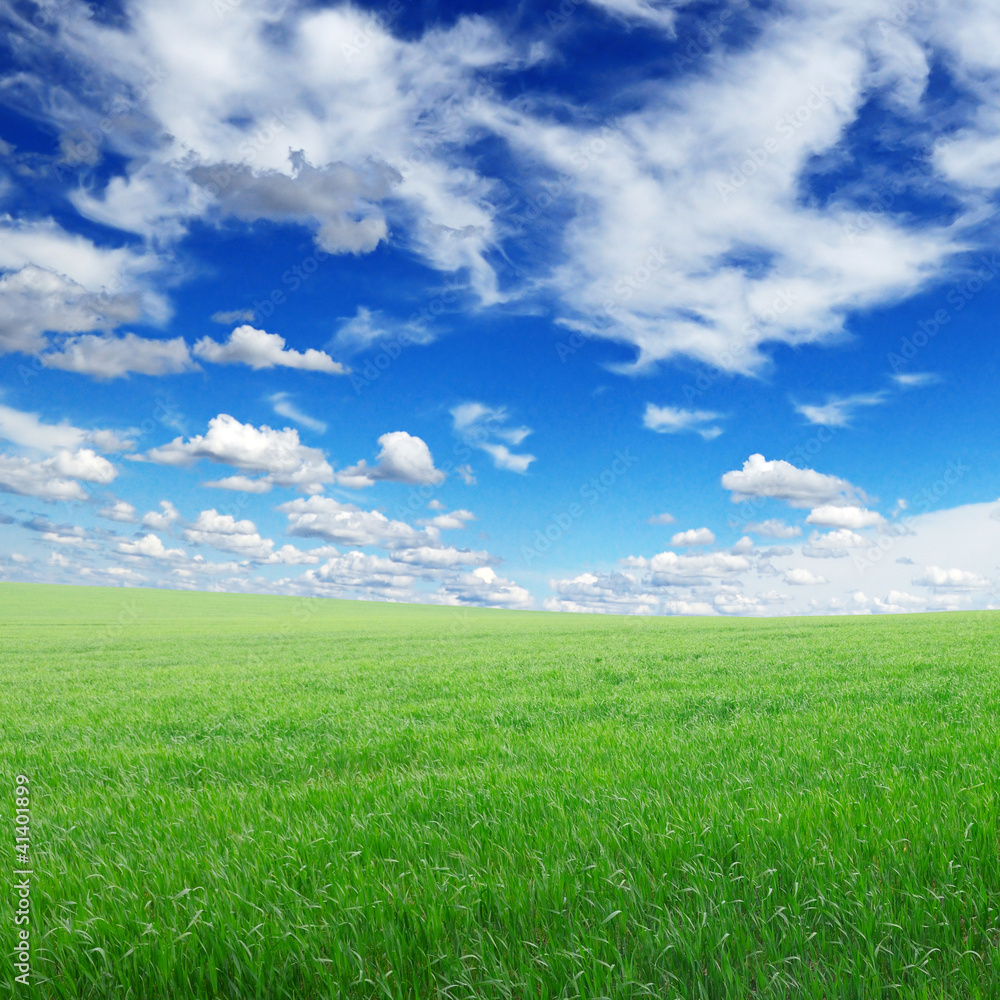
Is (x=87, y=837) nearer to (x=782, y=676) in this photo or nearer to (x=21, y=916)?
(x=21, y=916)

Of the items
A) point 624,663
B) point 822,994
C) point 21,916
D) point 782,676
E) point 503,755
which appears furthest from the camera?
point 624,663

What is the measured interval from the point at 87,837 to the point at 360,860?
2785 millimetres

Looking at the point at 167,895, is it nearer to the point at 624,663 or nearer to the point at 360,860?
the point at 360,860

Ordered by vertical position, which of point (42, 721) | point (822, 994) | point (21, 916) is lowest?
point (42, 721)

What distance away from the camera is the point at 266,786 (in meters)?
6.69

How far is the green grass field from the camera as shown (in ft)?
10.5

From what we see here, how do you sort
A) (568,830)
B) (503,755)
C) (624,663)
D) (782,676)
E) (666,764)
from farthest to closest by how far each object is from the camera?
1. (624,663)
2. (782,676)
3. (503,755)
4. (666,764)
5. (568,830)

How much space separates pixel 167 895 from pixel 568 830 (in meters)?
2.72

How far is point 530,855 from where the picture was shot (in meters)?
4.30

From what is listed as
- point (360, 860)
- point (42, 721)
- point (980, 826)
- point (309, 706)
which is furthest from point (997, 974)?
point (42, 721)

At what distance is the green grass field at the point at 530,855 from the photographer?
320 cm

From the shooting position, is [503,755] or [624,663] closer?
[503,755]

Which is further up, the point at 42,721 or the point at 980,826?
the point at 980,826

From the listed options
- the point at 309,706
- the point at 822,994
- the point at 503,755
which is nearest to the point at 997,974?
the point at 822,994
